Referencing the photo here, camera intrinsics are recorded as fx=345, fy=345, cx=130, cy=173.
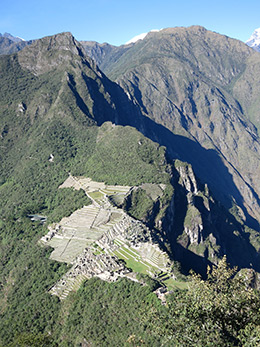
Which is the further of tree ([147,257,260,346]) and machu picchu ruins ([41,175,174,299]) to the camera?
machu picchu ruins ([41,175,174,299])

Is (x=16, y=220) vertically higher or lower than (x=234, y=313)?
lower

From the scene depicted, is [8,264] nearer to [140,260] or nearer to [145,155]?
[140,260]

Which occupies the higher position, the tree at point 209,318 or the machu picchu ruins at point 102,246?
the tree at point 209,318

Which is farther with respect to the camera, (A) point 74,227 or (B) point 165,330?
(A) point 74,227

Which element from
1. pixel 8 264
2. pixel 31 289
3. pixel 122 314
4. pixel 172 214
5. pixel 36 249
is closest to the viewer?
pixel 122 314

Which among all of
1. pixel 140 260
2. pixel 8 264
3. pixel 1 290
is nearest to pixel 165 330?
pixel 140 260

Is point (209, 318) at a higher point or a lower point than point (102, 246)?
higher

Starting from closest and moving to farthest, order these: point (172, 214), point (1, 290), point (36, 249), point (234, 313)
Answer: point (234, 313)
point (1, 290)
point (36, 249)
point (172, 214)

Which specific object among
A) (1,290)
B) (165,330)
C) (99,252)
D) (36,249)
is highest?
(165,330)

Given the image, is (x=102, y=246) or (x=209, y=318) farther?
(x=102, y=246)

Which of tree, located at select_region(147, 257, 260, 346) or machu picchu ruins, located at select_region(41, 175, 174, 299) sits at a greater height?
tree, located at select_region(147, 257, 260, 346)

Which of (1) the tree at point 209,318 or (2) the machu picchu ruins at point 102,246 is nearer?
(1) the tree at point 209,318
